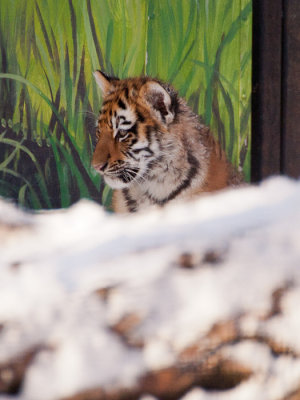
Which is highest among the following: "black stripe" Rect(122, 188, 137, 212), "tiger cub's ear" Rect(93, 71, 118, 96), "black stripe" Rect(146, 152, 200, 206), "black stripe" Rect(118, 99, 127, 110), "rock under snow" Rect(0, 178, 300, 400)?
"rock under snow" Rect(0, 178, 300, 400)

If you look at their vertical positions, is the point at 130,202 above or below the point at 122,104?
below

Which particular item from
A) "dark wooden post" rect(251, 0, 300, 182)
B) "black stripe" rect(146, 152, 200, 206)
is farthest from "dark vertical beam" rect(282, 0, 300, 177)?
"black stripe" rect(146, 152, 200, 206)

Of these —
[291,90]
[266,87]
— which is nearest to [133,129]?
[266,87]

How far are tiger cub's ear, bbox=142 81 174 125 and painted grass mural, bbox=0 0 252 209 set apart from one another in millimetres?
411

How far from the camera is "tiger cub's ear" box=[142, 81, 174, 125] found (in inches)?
93.4

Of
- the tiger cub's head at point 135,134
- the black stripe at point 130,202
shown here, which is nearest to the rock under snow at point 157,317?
the tiger cub's head at point 135,134

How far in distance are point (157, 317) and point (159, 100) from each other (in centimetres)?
192

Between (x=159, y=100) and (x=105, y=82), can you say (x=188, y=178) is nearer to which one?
(x=159, y=100)

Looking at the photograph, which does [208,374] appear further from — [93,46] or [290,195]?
[93,46]

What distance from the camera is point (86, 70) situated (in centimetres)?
273

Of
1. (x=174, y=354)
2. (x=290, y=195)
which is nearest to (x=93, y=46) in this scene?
(x=290, y=195)

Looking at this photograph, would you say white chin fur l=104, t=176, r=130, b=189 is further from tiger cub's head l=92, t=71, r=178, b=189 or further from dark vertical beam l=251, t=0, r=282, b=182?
dark vertical beam l=251, t=0, r=282, b=182

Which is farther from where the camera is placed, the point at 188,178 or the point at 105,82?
the point at 105,82

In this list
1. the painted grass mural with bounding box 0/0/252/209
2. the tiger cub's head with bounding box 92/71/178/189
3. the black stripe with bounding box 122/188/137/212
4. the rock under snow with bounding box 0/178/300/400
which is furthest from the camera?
the painted grass mural with bounding box 0/0/252/209
